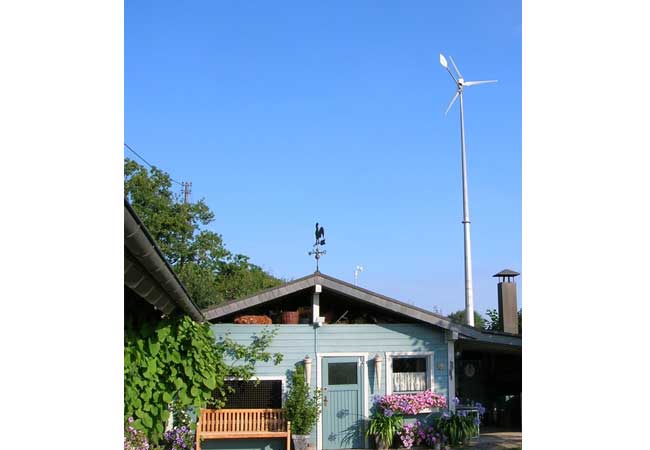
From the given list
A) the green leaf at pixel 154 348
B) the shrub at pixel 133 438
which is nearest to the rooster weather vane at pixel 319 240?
the green leaf at pixel 154 348

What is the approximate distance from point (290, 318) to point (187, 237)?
16255 millimetres

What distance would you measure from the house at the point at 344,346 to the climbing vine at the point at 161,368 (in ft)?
3.99

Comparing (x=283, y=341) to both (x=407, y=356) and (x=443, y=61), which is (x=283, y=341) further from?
(x=443, y=61)

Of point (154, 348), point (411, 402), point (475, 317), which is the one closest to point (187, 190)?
point (475, 317)

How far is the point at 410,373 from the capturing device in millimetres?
9414

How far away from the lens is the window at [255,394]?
9031mm

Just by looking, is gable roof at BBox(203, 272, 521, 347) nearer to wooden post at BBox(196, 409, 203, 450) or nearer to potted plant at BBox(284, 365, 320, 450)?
potted plant at BBox(284, 365, 320, 450)

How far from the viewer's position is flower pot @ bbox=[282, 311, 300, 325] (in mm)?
9258

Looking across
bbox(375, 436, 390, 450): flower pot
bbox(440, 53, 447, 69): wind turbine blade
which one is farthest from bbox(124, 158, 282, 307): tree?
bbox(375, 436, 390, 450): flower pot

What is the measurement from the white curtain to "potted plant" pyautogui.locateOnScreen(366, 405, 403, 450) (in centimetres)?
43

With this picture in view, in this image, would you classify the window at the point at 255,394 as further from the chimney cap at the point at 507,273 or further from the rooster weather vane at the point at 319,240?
the chimney cap at the point at 507,273

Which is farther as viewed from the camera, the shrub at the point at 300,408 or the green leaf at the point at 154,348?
the shrub at the point at 300,408
